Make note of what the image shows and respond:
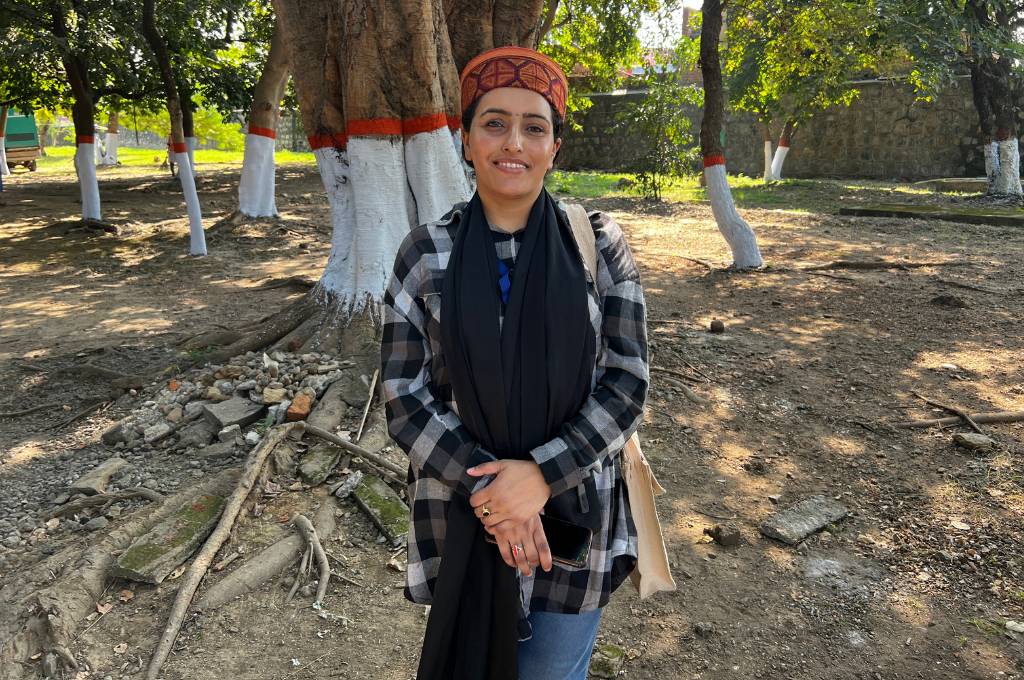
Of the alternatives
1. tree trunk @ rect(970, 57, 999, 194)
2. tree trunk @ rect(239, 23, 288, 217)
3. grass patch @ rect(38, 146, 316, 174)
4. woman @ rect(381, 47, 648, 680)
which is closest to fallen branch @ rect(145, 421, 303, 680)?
woman @ rect(381, 47, 648, 680)

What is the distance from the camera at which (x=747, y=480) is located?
403cm

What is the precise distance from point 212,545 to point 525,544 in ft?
6.91

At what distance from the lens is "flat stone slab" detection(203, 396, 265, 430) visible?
4.07 meters

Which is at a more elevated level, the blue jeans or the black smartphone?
the black smartphone

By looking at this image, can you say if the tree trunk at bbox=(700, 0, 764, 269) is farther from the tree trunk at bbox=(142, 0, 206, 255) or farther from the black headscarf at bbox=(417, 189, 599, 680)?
the black headscarf at bbox=(417, 189, 599, 680)

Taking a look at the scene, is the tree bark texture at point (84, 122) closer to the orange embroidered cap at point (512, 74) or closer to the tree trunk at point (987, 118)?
the orange embroidered cap at point (512, 74)

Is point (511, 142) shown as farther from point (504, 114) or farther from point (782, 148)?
point (782, 148)

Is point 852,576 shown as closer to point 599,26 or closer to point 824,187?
point 599,26

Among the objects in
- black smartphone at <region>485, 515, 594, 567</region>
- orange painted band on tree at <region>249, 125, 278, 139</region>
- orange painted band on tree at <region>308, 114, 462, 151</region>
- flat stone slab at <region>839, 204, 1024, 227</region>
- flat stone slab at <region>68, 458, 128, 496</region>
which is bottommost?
flat stone slab at <region>68, 458, 128, 496</region>

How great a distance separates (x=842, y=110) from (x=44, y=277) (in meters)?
18.2

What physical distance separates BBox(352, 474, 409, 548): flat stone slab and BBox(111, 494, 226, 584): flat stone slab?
0.63 meters

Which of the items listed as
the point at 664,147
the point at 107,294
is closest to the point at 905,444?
the point at 107,294

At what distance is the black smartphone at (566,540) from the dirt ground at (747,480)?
4.69ft

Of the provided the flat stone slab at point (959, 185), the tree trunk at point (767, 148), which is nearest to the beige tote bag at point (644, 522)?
the flat stone slab at point (959, 185)
